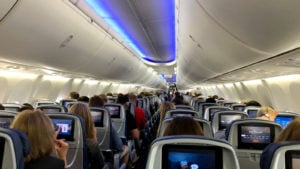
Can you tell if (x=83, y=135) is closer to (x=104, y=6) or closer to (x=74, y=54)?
(x=104, y=6)

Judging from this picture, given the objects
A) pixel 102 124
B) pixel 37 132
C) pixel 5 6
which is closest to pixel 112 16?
pixel 102 124

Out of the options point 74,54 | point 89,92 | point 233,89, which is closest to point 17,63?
point 74,54

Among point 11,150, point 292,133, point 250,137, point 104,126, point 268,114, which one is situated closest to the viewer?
point 11,150

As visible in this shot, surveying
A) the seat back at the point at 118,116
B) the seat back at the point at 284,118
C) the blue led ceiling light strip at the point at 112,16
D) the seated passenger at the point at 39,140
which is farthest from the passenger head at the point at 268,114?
the seated passenger at the point at 39,140

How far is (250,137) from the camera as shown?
4.58 m

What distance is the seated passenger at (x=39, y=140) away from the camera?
3.30 meters

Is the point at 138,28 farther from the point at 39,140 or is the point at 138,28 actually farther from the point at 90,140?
the point at 39,140

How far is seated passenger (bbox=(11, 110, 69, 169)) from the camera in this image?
10.8 ft

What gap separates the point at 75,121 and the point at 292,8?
280 cm

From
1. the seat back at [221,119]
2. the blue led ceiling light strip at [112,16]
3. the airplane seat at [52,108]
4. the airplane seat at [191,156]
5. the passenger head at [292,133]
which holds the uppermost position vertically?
the blue led ceiling light strip at [112,16]

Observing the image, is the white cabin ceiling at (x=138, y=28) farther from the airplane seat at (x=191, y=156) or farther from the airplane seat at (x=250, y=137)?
the airplane seat at (x=191, y=156)

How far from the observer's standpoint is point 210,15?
4977 mm

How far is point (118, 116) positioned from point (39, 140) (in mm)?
5180

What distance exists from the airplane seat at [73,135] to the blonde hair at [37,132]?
119cm
